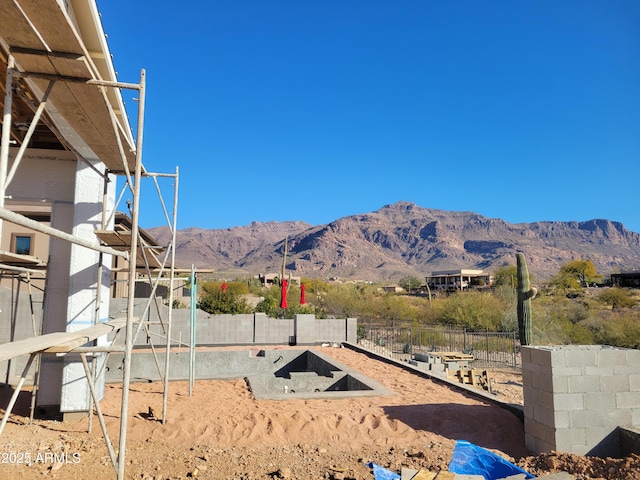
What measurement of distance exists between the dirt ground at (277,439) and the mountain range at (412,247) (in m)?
90.8

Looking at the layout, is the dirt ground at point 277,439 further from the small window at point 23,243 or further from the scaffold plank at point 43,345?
the small window at point 23,243

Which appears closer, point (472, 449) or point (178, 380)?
point (472, 449)

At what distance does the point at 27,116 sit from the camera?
246 inches

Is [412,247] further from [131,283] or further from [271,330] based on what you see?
[131,283]

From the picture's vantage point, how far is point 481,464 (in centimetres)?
549

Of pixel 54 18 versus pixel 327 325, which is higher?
pixel 54 18

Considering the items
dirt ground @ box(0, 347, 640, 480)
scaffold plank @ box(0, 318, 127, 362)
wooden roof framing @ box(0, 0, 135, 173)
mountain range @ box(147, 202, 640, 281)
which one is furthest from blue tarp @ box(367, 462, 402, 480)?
mountain range @ box(147, 202, 640, 281)

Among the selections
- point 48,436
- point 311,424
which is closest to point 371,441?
point 311,424

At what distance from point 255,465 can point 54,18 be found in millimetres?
5352

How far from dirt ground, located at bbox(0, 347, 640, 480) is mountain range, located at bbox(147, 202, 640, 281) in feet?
298

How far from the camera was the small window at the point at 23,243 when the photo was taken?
19108 millimetres

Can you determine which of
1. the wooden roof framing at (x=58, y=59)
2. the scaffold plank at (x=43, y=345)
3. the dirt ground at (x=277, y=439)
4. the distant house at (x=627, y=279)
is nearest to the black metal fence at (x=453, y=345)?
the dirt ground at (x=277, y=439)

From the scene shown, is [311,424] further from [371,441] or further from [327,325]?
[327,325]

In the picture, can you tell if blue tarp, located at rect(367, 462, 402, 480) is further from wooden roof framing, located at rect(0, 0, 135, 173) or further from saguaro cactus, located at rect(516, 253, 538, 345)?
saguaro cactus, located at rect(516, 253, 538, 345)
